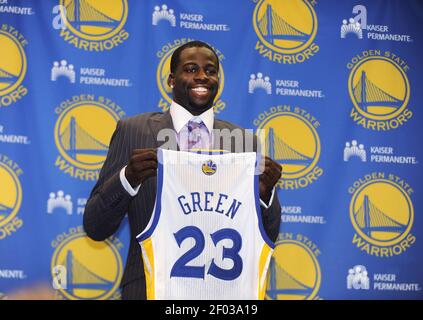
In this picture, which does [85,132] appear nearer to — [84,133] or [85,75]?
[84,133]

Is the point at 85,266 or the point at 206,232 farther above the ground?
the point at 206,232

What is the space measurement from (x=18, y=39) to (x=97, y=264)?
130 centimetres

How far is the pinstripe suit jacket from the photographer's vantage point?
6.03 ft

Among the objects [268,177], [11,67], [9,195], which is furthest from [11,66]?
[268,177]

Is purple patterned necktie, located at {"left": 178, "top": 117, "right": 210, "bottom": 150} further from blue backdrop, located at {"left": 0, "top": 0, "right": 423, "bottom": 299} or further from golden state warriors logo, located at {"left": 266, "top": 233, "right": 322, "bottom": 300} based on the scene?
golden state warriors logo, located at {"left": 266, "top": 233, "right": 322, "bottom": 300}

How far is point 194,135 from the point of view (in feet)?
6.67

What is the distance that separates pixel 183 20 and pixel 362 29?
1091 mm

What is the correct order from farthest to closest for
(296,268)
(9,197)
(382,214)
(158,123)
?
(382,214) → (296,268) → (9,197) → (158,123)

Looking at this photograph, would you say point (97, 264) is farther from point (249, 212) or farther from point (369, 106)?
point (369, 106)

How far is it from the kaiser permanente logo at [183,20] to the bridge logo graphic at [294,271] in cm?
130

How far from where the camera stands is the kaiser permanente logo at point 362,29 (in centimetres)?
327

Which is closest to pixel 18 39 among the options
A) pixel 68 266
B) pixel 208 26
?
pixel 208 26

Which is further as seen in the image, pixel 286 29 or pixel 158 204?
pixel 286 29

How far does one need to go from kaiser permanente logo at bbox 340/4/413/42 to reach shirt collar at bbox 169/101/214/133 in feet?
5.10
